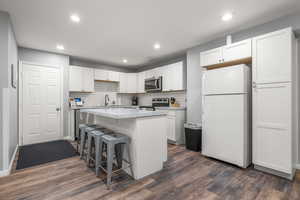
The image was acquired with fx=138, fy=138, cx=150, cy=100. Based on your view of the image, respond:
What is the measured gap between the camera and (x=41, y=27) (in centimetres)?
262

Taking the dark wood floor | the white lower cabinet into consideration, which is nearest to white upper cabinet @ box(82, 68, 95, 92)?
the dark wood floor

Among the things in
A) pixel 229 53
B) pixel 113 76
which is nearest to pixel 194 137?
pixel 229 53

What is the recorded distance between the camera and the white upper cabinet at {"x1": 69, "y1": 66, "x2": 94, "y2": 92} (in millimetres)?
4254

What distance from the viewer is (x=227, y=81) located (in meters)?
2.52

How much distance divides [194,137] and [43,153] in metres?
3.39

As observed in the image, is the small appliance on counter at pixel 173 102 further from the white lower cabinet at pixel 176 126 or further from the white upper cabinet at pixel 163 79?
the white lower cabinet at pixel 176 126

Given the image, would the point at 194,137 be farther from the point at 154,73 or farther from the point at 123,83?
the point at 123,83

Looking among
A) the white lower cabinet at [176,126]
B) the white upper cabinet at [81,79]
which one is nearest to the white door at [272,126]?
the white lower cabinet at [176,126]

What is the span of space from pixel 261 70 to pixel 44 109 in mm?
5092

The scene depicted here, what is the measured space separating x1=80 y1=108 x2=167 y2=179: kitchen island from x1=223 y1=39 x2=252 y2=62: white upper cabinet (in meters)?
1.71

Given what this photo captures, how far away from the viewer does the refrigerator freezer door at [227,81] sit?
2369mm

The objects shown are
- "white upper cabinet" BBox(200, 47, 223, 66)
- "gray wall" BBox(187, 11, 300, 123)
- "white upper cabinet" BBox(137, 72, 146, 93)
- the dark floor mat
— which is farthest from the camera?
"white upper cabinet" BBox(137, 72, 146, 93)

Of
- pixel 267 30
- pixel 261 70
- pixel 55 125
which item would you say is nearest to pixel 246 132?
pixel 261 70

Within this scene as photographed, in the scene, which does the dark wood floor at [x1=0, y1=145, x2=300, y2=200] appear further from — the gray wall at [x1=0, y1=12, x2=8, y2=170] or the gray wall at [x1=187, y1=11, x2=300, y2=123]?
the gray wall at [x1=187, y1=11, x2=300, y2=123]
